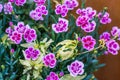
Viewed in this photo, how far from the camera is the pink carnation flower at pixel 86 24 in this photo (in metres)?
1.22

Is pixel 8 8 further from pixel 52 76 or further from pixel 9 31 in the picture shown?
pixel 52 76

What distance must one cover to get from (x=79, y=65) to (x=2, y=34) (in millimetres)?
399

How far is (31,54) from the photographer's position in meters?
1.16

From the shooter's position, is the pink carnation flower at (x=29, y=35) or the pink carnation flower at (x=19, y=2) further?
the pink carnation flower at (x=19, y=2)

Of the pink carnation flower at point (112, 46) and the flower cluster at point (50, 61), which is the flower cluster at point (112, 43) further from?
the flower cluster at point (50, 61)

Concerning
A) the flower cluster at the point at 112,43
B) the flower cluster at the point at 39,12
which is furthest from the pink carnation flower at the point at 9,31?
the flower cluster at the point at 112,43

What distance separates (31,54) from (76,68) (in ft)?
0.65

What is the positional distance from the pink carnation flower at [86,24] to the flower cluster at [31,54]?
0.23 m

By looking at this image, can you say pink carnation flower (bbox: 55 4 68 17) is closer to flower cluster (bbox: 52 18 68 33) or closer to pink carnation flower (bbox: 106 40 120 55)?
flower cluster (bbox: 52 18 68 33)

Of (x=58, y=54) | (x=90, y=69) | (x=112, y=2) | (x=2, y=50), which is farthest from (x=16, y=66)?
(x=112, y=2)

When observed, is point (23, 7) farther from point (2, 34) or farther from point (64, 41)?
point (64, 41)

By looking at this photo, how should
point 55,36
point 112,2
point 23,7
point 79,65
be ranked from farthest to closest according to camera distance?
point 112,2 < point 23,7 < point 55,36 < point 79,65

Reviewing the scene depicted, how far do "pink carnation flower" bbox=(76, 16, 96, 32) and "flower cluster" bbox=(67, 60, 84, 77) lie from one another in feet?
0.52

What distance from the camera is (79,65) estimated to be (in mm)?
1149
